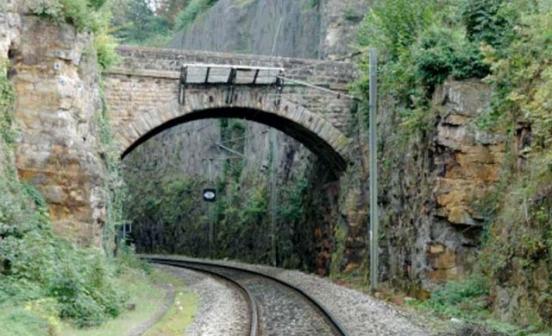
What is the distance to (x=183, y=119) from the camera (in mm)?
19922

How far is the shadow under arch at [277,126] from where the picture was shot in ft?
64.1

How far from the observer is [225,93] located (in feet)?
64.5

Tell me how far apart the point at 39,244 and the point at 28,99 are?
346cm

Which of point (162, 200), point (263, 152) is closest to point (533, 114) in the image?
point (263, 152)

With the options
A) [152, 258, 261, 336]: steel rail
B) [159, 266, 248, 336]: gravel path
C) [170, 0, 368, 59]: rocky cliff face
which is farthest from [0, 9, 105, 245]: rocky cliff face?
[170, 0, 368, 59]: rocky cliff face

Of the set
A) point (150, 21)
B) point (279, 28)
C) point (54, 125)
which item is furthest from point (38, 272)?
point (150, 21)

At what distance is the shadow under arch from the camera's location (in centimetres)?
1955

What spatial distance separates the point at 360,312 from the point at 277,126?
32.7 ft

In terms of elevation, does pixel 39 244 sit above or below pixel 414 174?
below

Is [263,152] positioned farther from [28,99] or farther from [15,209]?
[15,209]

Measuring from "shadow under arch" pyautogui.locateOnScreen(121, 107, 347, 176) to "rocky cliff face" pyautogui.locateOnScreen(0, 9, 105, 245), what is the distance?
475 cm

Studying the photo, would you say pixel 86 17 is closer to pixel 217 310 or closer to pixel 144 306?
pixel 144 306

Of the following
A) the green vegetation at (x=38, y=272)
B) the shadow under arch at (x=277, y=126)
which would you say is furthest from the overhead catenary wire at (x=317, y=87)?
the green vegetation at (x=38, y=272)

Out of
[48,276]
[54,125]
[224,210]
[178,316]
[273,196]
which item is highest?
[54,125]
